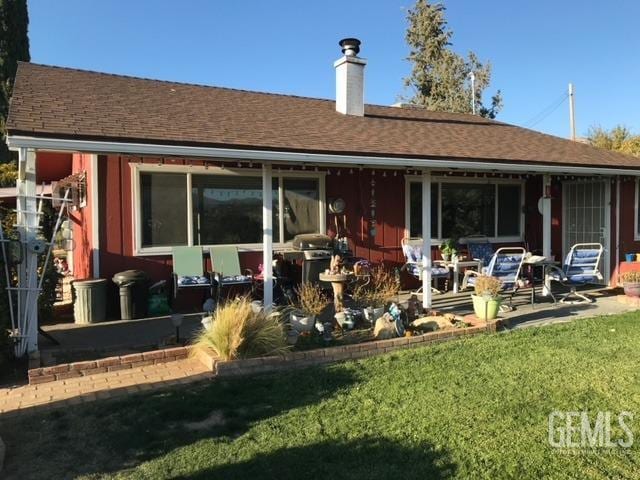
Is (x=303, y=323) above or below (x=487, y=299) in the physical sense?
below

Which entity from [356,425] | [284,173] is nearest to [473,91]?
[284,173]

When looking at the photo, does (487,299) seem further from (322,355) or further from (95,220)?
(95,220)

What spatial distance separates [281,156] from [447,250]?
4.92 m

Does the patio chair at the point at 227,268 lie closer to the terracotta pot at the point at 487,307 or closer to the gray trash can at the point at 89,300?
the gray trash can at the point at 89,300

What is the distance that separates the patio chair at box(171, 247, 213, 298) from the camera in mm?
8141

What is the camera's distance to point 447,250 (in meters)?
10.4

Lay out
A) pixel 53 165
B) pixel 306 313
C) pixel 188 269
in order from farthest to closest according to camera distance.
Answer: pixel 53 165, pixel 188 269, pixel 306 313

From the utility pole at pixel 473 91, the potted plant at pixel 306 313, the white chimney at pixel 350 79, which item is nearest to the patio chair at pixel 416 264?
the white chimney at pixel 350 79

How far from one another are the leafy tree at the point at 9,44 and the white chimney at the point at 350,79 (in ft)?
51.5

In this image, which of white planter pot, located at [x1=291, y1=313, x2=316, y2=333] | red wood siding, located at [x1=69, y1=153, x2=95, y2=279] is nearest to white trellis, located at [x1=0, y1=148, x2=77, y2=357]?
red wood siding, located at [x1=69, y1=153, x2=95, y2=279]

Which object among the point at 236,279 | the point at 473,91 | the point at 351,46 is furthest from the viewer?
the point at 473,91

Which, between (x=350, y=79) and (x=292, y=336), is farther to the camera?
(x=350, y=79)

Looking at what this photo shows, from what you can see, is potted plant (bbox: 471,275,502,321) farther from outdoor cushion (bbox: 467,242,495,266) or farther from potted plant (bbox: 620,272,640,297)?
outdoor cushion (bbox: 467,242,495,266)

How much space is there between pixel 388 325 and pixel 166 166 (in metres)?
4.53
